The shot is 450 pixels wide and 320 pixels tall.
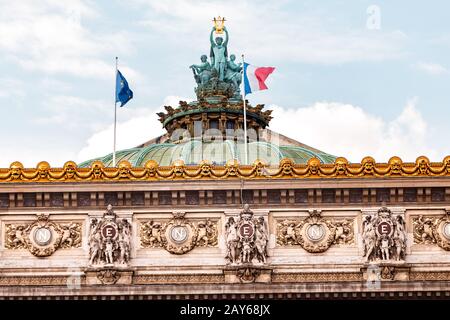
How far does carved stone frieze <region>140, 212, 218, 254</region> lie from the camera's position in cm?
4166

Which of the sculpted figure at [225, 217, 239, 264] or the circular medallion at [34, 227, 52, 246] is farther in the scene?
the circular medallion at [34, 227, 52, 246]

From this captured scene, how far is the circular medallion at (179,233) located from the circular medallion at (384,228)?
6.75 metres

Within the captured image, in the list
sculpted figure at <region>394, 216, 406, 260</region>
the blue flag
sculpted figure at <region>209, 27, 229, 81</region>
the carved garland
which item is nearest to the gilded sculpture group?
sculpted figure at <region>209, 27, 229, 81</region>

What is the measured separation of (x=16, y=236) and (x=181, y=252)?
5.89 meters

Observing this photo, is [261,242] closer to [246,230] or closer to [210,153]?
[246,230]

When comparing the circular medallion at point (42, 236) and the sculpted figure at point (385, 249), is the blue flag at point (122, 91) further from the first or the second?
the sculpted figure at point (385, 249)

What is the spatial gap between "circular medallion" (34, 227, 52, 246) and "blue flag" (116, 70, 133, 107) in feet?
26.0

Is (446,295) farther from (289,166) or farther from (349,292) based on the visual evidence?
(289,166)

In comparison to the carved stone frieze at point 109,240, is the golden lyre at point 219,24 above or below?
above

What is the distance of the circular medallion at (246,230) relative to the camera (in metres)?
41.1

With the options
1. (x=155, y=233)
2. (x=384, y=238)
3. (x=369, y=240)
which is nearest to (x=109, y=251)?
(x=155, y=233)

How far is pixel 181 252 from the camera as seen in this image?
4153cm

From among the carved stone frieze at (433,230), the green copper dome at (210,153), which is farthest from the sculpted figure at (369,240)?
the green copper dome at (210,153)

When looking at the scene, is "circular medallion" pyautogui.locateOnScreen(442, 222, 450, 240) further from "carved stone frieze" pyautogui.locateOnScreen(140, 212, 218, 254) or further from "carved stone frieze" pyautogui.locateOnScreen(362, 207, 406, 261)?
"carved stone frieze" pyautogui.locateOnScreen(140, 212, 218, 254)
